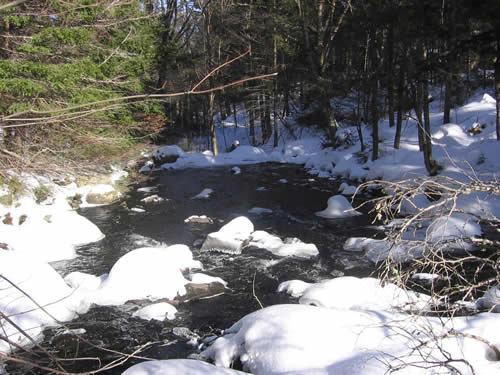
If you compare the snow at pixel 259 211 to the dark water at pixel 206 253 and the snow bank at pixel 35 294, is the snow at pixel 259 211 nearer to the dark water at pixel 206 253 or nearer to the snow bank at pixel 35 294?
the dark water at pixel 206 253

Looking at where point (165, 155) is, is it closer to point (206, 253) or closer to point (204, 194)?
point (204, 194)

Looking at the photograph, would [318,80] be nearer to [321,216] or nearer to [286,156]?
[286,156]

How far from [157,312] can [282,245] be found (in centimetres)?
323

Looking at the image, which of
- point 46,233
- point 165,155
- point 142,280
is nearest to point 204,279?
point 142,280

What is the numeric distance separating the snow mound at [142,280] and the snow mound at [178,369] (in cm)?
231

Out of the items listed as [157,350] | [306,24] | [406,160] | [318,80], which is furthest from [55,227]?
[306,24]

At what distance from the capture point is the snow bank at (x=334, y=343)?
11.3ft

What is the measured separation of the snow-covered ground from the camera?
335 centimetres

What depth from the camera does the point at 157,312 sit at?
18.1ft

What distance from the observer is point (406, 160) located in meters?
13.7

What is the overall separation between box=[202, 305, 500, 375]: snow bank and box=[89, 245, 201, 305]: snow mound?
1898mm

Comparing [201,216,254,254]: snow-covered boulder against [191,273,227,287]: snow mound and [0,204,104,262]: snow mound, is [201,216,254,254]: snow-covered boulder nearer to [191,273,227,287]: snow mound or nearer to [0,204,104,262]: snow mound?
[191,273,227,287]: snow mound

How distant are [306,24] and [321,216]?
470 inches

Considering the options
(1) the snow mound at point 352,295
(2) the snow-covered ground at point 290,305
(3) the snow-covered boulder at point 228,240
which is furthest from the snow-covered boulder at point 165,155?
(1) the snow mound at point 352,295
